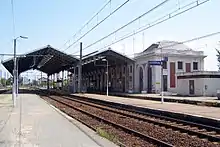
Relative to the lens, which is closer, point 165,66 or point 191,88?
point 191,88

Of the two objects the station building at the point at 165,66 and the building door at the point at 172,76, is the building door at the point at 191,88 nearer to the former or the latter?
the station building at the point at 165,66

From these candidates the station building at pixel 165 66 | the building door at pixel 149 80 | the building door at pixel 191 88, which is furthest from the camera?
the building door at pixel 149 80

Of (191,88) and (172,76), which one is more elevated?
(172,76)

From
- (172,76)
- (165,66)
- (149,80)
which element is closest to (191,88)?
(172,76)

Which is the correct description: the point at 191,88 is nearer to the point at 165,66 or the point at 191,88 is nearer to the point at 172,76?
the point at 172,76

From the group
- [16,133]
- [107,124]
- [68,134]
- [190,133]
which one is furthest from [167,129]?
[16,133]

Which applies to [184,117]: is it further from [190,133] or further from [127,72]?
[127,72]

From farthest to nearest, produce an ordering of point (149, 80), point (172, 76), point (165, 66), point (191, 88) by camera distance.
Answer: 1. point (149, 80)
2. point (172, 76)
3. point (165, 66)
4. point (191, 88)

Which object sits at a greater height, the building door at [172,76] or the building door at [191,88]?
the building door at [172,76]

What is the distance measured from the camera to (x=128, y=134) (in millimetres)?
14320

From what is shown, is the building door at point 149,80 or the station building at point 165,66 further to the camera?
the building door at point 149,80

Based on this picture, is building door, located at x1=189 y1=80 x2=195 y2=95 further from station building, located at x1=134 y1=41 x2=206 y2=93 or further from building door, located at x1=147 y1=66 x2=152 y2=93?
building door, located at x1=147 y1=66 x2=152 y2=93

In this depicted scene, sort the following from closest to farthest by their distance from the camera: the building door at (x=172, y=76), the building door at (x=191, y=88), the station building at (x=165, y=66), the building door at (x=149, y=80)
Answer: the building door at (x=191, y=88) < the station building at (x=165, y=66) < the building door at (x=172, y=76) < the building door at (x=149, y=80)

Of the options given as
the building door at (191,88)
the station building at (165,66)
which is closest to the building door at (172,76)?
the station building at (165,66)
